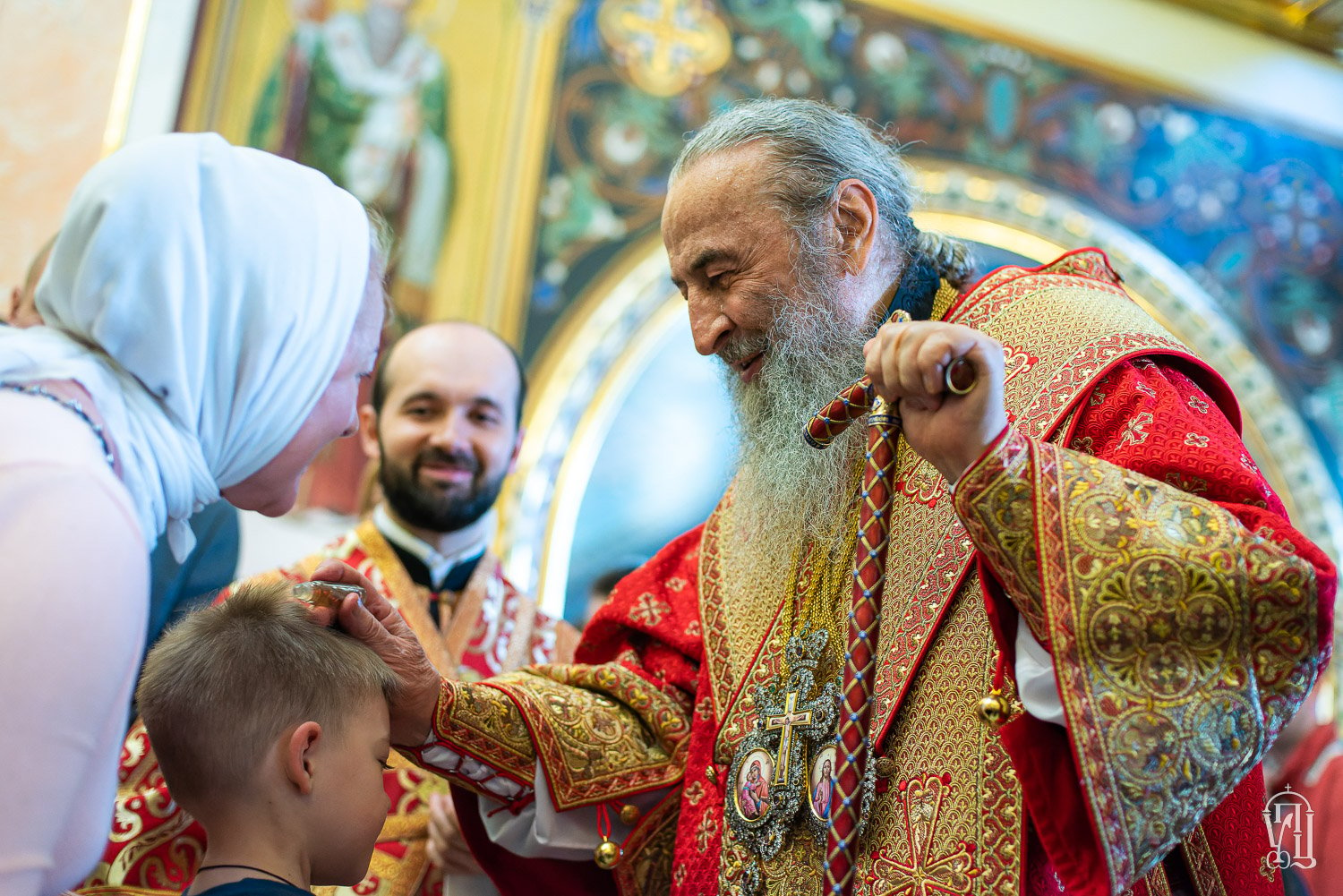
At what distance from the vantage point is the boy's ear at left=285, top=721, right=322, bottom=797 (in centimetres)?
185

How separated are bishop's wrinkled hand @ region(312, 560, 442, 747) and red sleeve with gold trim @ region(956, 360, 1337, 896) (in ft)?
3.41

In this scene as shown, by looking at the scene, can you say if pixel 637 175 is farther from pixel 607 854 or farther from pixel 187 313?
pixel 187 313

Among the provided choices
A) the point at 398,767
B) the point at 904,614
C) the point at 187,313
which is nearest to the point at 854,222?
the point at 904,614

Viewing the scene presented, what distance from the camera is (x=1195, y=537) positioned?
67.1 inches

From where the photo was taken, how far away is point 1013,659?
6.05 feet

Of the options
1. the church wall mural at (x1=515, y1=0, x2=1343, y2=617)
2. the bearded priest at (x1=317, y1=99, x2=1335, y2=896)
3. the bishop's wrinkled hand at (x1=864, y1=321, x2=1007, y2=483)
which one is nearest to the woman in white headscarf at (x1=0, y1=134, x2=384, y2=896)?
the bearded priest at (x1=317, y1=99, x2=1335, y2=896)

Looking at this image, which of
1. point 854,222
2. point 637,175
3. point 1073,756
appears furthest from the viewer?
point 637,175

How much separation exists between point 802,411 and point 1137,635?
3.48ft

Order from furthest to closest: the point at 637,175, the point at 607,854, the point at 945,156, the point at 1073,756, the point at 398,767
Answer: the point at 945,156 < the point at 637,175 < the point at 398,767 < the point at 607,854 < the point at 1073,756

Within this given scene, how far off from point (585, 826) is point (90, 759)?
1.32 m

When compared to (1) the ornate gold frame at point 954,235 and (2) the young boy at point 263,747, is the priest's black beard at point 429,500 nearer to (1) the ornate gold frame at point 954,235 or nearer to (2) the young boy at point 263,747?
(1) the ornate gold frame at point 954,235

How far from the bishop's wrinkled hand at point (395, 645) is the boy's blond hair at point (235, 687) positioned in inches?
4.4

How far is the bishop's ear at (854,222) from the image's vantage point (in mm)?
2721

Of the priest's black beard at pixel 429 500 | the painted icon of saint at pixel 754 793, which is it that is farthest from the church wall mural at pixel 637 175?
the painted icon of saint at pixel 754 793
